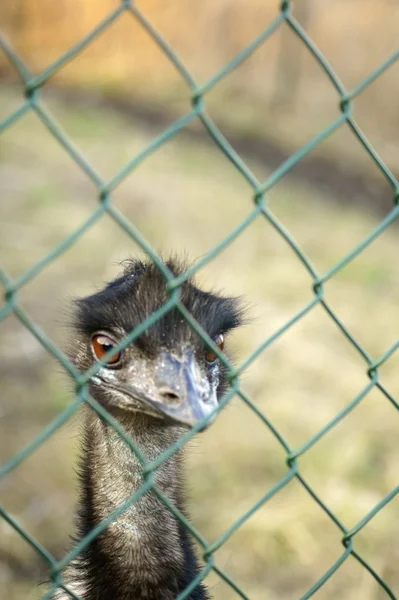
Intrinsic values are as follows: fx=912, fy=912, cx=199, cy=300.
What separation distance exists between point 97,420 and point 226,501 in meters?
1.71

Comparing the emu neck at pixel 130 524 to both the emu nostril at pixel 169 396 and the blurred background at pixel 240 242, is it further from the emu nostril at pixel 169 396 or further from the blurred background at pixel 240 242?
the blurred background at pixel 240 242

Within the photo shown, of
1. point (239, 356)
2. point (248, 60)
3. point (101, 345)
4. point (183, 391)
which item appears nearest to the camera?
point (183, 391)

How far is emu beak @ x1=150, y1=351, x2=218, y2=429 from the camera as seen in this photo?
1.71m

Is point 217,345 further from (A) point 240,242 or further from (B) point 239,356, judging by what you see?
(A) point 240,242

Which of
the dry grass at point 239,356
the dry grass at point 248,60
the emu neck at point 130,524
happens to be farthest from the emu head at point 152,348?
the dry grass at point 248,60

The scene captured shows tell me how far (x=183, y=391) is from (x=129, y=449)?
524 mm

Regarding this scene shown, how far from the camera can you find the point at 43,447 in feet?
13.4

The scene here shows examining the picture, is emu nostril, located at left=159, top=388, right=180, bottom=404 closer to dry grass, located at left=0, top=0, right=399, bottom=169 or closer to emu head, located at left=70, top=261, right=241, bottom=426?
emu head, located at left=70, top=261, right=241, bottom=426

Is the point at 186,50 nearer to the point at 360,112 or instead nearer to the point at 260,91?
the point at 260,91

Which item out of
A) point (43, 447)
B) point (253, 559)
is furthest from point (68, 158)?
point (253, 559)

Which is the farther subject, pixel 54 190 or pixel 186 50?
pixel 186 50

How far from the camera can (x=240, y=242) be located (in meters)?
6.23

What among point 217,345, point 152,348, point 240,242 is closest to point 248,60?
point 240,242

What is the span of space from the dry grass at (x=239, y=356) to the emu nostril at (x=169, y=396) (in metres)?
1.08
